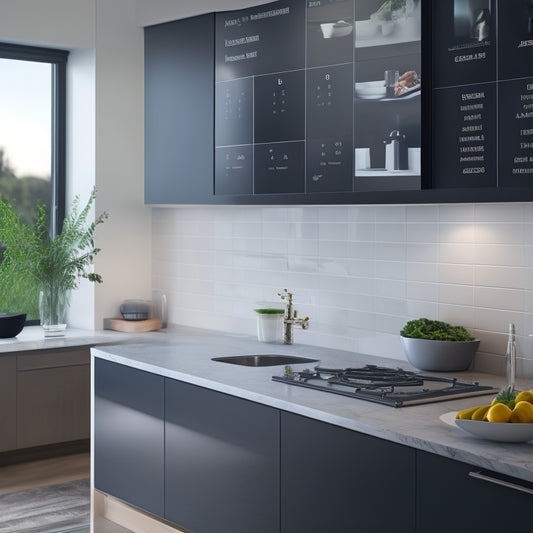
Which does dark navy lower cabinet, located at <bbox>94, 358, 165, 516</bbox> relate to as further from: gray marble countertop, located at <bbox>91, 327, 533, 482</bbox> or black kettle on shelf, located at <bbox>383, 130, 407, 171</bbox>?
black kettle on shelf, located at <bbox>383, 130, 407, 171</bbox>

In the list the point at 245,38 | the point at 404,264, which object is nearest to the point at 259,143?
the point at 245,38

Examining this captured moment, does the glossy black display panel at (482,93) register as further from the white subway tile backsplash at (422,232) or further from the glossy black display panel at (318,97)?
the white subway tile backsplash at (422,232)

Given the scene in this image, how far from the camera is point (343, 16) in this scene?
371 cm

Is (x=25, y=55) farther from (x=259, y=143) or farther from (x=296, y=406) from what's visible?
(x=296, y=406)

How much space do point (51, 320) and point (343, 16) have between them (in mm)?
2443

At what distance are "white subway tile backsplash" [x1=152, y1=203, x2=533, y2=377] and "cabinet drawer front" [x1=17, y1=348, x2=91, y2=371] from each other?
594 millimetres

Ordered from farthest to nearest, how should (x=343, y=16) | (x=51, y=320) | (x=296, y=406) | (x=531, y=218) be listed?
(x=51, y=320), (x=343, y=16), (x=531, y=218), (x=296, y=406)

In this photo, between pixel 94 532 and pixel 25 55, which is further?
pixel 25 55

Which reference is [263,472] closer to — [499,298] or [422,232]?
[499,298]

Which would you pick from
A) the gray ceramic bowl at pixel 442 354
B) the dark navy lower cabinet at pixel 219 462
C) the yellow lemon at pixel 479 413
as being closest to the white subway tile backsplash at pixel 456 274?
the gray ceramic bowl at pixel 442 354

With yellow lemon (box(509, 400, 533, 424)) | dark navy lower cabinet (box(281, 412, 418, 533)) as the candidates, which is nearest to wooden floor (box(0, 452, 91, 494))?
dark navy lower cabinet (box(281, 412, 418, 533))

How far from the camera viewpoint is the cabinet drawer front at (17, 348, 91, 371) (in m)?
4.90

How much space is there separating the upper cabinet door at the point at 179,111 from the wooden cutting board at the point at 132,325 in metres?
0.70

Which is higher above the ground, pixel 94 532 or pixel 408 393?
pixel 408 393
